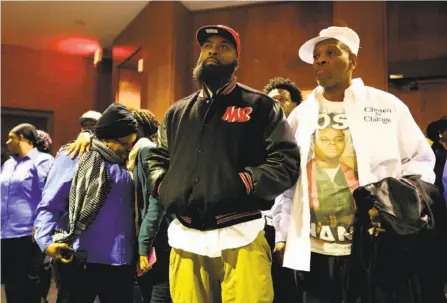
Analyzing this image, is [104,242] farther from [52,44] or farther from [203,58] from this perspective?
[52,44]

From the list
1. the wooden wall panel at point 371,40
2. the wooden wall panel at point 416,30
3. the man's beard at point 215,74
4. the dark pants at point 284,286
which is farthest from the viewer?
the wooden wall panel at point 416,30

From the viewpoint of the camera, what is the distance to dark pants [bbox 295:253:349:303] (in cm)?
181

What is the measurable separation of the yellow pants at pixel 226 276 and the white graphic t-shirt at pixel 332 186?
29cm

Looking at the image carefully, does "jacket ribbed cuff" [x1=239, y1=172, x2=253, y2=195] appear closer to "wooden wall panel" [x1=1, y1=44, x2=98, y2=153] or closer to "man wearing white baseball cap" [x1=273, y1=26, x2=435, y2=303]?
"man wearing white baseball cap" [x1=273, y1=26, x2=435, y2=303]

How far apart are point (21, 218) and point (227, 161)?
97.4 inches

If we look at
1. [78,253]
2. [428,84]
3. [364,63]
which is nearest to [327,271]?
[78,253]

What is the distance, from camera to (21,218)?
349 cm

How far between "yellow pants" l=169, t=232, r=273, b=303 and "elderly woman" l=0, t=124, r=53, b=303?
211cm

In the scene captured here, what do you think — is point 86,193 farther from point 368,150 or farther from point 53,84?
point 53,84

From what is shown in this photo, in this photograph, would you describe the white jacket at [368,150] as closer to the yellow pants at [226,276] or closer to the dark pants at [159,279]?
the yellow pants at [226,276]

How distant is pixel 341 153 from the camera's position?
73.3 inches

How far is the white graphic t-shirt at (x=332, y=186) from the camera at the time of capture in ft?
5.94

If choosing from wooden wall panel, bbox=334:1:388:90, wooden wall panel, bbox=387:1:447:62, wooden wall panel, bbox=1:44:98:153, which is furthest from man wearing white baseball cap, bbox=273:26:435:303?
wooden wall panel, bbox=1:44:98:153

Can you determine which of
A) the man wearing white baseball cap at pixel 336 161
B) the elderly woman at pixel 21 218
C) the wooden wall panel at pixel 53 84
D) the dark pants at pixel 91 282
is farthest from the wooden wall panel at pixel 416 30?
the wooden wall panel at pixel 53 84
